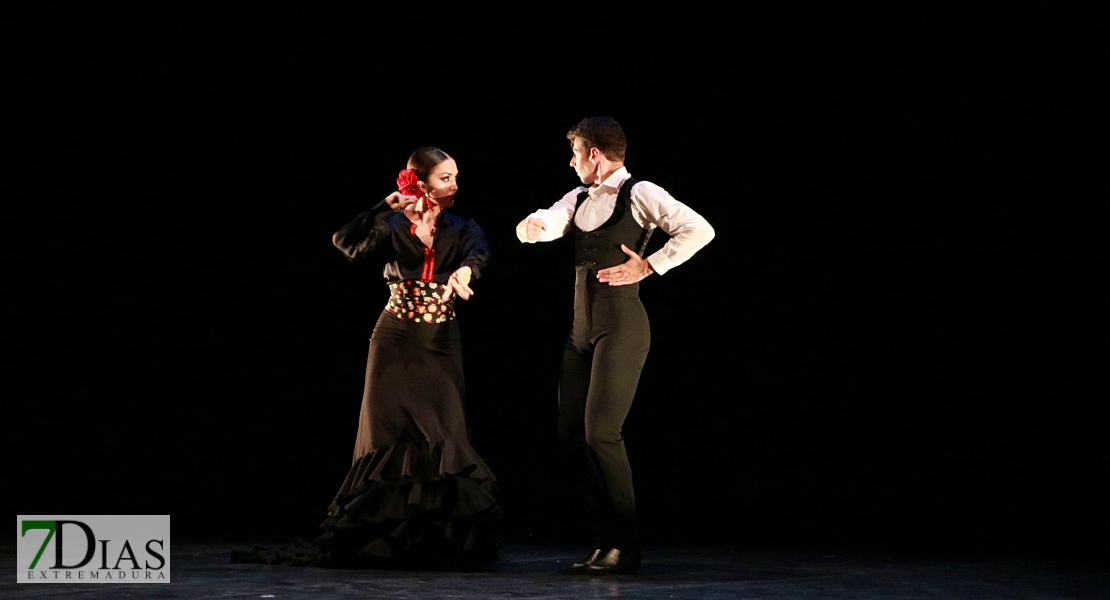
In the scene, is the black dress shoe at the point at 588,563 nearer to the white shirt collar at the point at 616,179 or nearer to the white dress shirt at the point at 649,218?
the white dress shirt at the point at 649,218

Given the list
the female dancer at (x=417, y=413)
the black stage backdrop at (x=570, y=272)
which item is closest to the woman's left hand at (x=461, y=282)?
the female dancer at (x=417, y=413)

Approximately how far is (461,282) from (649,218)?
0.55m

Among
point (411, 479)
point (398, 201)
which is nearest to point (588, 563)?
point (411, 479)

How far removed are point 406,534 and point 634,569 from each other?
63cm

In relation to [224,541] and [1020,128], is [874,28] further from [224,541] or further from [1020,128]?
[224,541]

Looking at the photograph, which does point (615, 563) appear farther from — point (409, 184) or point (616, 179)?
point (409, 184)

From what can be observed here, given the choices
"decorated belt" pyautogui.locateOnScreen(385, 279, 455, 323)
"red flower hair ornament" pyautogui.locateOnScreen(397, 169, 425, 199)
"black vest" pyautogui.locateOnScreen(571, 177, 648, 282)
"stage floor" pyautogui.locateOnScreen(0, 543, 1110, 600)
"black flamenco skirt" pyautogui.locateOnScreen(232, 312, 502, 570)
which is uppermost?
"red flower hair ornament" pyautogui.locateOnScreen(397, 169, 425, 199)

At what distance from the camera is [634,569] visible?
3336 millimetres

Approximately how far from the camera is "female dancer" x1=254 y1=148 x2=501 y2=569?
11.1 feet

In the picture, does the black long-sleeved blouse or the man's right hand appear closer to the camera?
the man's right hand

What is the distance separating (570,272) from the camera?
15.2 feet

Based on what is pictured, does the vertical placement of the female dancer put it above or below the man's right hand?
below

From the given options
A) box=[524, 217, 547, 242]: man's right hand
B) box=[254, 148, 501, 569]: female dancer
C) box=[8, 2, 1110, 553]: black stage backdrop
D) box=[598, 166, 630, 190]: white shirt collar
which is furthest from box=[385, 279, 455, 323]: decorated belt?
box=[8, 2, 1110, 553]: black stage backdrop

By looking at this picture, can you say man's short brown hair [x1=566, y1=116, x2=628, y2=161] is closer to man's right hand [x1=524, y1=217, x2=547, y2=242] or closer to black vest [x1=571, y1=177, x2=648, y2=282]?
black vest [x1=571, y1=177, x2=648, y2=282]
